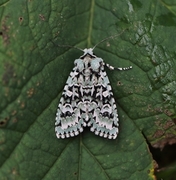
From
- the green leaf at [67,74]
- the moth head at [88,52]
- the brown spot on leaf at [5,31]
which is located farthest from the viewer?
the moth head at [88,52]

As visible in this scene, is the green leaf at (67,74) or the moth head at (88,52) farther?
the moth head at (88,52)

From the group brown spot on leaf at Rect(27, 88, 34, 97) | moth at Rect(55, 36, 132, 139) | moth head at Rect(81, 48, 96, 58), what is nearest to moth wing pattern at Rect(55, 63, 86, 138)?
moth at Rect(55, 36, 132, 139)

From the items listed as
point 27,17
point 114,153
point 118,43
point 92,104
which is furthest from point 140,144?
point 27,17

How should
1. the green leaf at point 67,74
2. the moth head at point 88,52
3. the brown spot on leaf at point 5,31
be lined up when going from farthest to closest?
the moth head at point 88,52 → the green leaf at point 67,74 → the brown spot on leaf at point 5,31

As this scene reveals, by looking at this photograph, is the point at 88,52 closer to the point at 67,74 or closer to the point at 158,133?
the point at 67,74

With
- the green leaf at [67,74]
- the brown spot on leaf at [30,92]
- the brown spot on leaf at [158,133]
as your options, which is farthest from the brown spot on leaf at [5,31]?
the brown spot on leaf at [158,133]

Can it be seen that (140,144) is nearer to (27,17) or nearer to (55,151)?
(55,151)

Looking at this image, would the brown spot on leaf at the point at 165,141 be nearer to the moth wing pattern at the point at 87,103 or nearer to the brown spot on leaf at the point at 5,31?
the moth wing pattern at the point at 87,103

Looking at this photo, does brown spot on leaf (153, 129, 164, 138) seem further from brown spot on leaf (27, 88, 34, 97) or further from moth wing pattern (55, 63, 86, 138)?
brown spot on leaf (27, 88, 34, 97)
